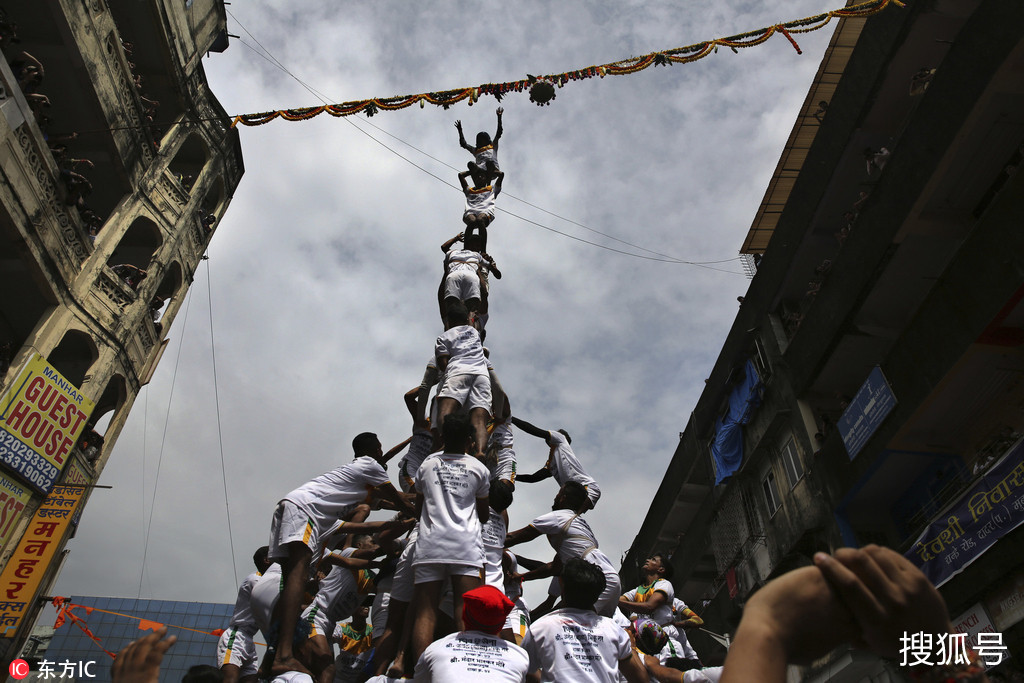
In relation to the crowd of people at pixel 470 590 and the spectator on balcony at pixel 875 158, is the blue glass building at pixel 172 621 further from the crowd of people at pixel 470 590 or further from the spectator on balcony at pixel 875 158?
the spectator on balcony at pixel 875 158

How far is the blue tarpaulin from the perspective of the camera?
19.2 meters

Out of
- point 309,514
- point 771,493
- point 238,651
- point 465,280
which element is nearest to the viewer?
point 309,514

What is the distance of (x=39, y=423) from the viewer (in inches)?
548

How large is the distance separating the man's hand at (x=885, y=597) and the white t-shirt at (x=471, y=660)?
271cm

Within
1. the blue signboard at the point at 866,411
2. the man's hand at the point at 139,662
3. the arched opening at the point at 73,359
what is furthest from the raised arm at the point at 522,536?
the arched opening at the point at 73,359

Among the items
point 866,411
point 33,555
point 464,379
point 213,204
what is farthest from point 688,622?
point 213,204

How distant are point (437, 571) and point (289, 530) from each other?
140cm

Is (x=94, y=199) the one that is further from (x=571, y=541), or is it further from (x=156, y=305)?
(x=571, y=541)

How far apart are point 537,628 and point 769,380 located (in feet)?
53.1

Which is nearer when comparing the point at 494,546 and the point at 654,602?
the point at 494,546

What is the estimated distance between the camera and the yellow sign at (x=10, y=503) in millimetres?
13304

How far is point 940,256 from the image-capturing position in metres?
13.8

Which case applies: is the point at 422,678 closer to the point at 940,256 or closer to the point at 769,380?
the point at 940,256

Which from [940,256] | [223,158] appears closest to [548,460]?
[940,256]
